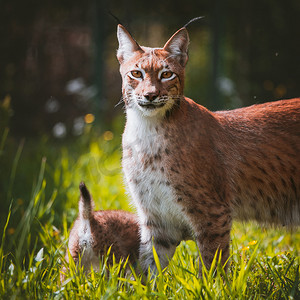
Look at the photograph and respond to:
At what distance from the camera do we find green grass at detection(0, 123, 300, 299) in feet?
9.21

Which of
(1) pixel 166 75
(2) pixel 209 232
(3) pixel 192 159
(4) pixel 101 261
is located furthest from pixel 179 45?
(4) pixel 101 261

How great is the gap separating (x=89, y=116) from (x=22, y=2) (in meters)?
2.07

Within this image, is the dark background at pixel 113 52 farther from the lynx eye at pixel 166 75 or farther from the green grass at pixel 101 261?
the lynx eye at pixel 166 75

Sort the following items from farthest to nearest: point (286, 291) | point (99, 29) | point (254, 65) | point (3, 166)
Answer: point (254, 65) < point (99, 29) < point (3, 166) < point (286, 291)

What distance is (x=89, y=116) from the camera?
24.4 feet

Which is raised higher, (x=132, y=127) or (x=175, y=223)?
(x=132, y=127)

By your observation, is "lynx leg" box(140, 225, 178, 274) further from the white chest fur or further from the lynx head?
the lynx head

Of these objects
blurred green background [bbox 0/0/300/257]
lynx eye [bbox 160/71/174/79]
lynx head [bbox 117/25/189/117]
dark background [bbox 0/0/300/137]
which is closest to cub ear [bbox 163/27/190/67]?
lynx head [bbox 117/25/189/117]

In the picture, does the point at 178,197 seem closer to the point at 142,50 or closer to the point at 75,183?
the point at 142,50

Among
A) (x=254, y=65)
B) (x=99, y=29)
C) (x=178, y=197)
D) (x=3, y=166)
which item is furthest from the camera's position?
(x=254, y=65)

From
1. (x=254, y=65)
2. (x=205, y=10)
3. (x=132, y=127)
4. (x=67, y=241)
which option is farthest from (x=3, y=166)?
(x=254, y=65)

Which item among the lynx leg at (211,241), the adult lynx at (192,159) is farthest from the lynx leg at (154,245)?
the lynx leg at (211,241)

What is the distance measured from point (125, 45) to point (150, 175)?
993 mm

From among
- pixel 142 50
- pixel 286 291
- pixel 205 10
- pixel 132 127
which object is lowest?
pixel 286 291
